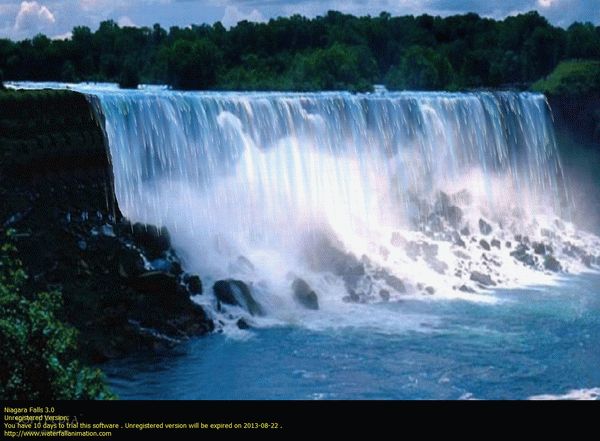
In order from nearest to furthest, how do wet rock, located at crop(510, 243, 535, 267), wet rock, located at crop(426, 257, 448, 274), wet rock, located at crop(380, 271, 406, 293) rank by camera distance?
A: wet rock, located at crop(380, 271, 406, 293), wet rock, located at crop(426, 257, 448, 274), wet rock, located at crop(510, 243, 535, 267)

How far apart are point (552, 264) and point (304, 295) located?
350 inches

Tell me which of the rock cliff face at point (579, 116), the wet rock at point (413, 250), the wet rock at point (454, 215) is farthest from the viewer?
the rock cliff face at point (579, 116)

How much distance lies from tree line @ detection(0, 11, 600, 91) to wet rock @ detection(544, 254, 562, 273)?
20188 millimetres

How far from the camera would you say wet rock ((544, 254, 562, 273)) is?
30.6 meters

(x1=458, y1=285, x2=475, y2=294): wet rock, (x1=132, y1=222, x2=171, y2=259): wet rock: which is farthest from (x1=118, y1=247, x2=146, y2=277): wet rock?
(x1=458, y1=285, x2=475, y2=294): wet rock

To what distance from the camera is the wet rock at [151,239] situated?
24.6 metres

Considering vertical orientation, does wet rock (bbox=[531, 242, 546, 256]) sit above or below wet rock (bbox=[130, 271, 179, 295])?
below

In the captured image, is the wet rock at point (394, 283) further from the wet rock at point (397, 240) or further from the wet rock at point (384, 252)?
the wet rock at point (397, 240)

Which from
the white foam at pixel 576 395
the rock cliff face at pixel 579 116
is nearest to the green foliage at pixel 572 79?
the rock cliff face at pixel 579 116

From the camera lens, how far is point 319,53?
54812mm

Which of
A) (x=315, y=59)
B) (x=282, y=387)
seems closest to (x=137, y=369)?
(x=282, y=387)

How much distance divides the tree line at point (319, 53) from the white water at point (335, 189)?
1520 cm

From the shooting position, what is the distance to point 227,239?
2742 cm

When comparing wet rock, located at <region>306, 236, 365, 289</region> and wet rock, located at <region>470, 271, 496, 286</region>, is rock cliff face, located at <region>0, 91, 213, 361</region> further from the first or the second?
wet rock, located at <region>470, 271, 496, 286</region>
